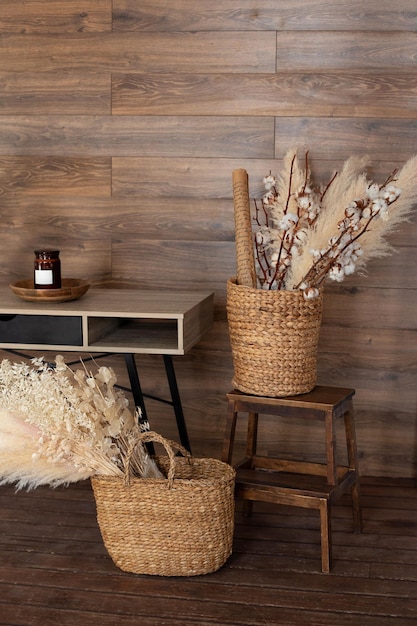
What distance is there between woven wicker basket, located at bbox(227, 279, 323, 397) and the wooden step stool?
1.7 inches

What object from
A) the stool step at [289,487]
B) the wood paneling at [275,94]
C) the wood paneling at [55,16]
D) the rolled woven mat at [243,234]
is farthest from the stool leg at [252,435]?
the wood paneling at [55,16]

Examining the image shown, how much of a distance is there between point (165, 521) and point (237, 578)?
265mm

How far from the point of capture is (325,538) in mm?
2465

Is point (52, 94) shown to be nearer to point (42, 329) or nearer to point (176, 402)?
point (42, 329)

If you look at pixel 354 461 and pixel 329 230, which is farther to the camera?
pixel 354 461

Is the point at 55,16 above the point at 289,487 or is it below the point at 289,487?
above

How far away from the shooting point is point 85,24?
311 cm

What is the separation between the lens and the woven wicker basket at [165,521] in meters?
2.36

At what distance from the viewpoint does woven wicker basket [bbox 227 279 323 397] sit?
8.21 ft

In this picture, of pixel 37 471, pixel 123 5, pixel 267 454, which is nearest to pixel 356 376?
pixel 267 454

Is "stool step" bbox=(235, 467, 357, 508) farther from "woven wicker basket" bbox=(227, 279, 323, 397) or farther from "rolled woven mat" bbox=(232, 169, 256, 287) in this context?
"rolled woven mat" bbox=(232, 169, 256, 287)

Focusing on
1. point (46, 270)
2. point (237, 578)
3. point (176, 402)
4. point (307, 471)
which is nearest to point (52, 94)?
point (46, 270)

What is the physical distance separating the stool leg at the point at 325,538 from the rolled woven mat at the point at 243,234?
0.69 metres

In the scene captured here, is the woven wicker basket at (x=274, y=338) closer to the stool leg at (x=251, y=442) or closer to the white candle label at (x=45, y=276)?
the stool leg at (x=251, y=442)
